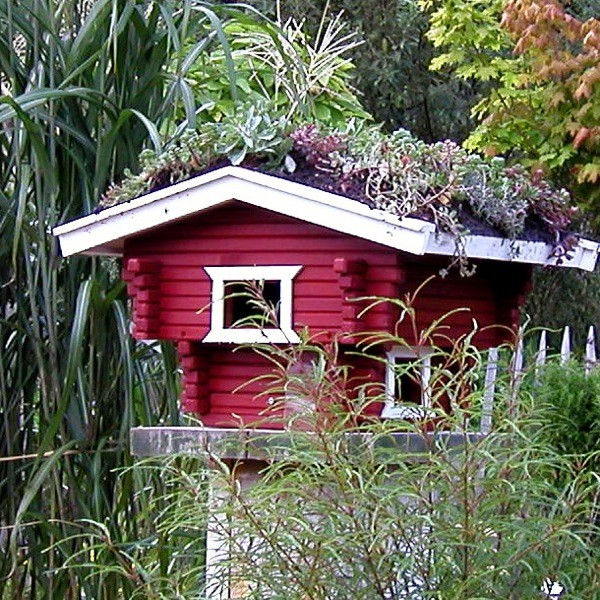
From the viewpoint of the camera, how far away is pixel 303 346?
223 centimetres

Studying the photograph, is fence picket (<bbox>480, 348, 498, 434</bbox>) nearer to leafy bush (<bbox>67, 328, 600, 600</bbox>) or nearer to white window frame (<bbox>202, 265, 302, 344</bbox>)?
leafy bush (<bbox>67, 328, 600, 600</bbox>)

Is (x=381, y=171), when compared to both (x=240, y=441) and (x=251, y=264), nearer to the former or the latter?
(x=251, y=264)

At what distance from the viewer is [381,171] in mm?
2586

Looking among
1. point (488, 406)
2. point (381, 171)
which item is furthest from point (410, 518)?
point (381, 171)

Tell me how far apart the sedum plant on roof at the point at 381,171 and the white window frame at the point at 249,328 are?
0.20m

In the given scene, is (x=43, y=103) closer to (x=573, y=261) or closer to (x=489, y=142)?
(x=573, y=261)

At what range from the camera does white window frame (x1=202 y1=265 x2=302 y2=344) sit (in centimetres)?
270

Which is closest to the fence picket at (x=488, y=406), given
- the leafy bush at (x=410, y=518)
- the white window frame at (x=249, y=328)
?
the leafy bush at (x=410, y=518)

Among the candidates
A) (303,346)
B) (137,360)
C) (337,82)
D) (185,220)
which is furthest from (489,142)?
(303,346)

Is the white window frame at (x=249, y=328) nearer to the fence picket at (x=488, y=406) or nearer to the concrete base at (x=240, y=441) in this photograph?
the concrete base at (x=240, y=441)

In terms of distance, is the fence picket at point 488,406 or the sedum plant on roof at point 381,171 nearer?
the fence picket at point 488,406

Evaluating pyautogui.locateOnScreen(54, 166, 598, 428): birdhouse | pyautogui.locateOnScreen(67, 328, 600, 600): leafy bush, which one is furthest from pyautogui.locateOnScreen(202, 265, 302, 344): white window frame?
pyautogui.locateOnScreen(67, 328, 600, 600): leafy bush

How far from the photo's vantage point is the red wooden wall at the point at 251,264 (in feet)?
8.59

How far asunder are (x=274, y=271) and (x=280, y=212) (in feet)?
0.49
